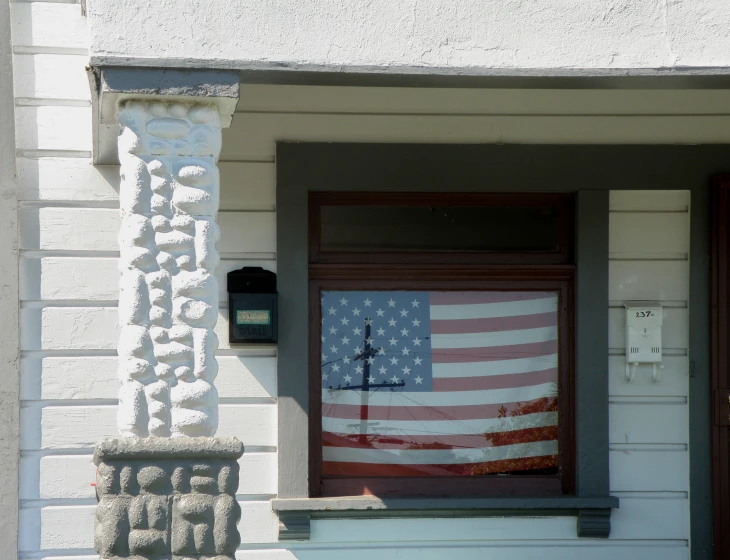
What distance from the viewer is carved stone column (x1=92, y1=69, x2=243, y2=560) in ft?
12.3

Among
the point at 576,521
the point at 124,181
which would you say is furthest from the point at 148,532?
the point at 576,521

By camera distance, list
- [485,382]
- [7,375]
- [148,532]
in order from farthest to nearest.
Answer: [485,382]
[7,375]
[148,532]

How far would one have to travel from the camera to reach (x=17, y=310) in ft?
17.6

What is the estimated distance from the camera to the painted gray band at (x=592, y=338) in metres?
5.58

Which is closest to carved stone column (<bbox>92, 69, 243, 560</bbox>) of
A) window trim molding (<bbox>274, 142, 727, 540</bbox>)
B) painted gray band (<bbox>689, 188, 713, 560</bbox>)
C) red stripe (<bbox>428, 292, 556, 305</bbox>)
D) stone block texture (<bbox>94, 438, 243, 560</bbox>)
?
stone block texture (<bbox>94, 438, 243, 560</bbox>)

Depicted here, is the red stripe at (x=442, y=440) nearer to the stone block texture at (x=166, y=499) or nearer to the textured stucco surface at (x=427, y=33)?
the stone block texture at (x=166, y=499)

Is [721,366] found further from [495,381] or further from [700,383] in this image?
[495,381]

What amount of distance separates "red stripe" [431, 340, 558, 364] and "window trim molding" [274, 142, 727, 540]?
8.9 inches

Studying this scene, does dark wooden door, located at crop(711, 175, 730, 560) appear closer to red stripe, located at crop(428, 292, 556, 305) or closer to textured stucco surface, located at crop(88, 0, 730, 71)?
red stripe, located at crop(428, 292, 556, 305)

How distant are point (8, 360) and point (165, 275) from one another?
1.92 metres

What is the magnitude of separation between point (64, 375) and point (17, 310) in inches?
16.1

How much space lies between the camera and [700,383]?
563 cm

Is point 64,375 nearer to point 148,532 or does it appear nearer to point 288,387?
point 288,387

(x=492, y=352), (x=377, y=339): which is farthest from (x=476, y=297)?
(x=377, y=339)
